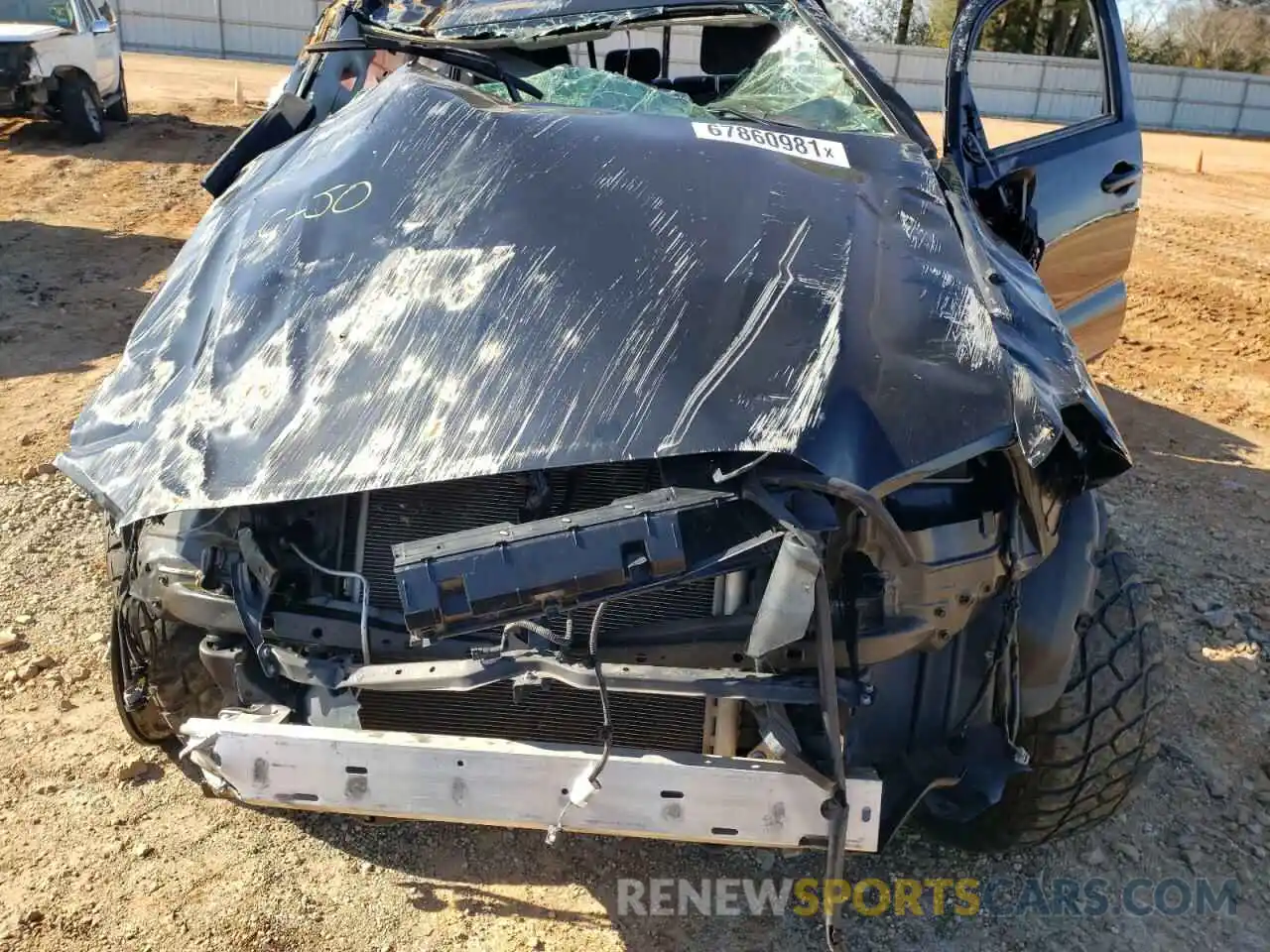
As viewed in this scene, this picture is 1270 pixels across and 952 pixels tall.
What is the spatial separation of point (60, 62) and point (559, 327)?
10.3 meters

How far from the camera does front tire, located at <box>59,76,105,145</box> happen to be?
10602 millimetres

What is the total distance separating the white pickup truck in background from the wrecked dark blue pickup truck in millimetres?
9068

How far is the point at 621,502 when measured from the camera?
1.90 m

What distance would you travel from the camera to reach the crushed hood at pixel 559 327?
1.98m

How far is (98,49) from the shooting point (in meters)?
10.9

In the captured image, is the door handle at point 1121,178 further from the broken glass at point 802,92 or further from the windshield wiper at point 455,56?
the windshield wiper at point 455,56

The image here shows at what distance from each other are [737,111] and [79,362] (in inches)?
151

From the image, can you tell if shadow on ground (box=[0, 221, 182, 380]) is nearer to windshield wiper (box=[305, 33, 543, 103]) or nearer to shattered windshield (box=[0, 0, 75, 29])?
windshield wiper (box=[305, 33, 543, 103])

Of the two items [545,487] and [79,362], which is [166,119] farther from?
[545,487]

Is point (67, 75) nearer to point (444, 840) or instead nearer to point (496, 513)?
point (444, 840)

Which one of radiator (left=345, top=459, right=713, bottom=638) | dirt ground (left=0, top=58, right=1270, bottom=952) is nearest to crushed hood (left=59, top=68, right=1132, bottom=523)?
radiator (left=345, top=459, right=713, bottom=638)

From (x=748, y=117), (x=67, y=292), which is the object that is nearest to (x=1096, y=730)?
(x=748, y=117)

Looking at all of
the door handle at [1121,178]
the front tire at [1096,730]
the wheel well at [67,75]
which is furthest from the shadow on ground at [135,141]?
the front tire at [1096,730]

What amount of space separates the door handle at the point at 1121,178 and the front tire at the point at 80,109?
33.3ft
